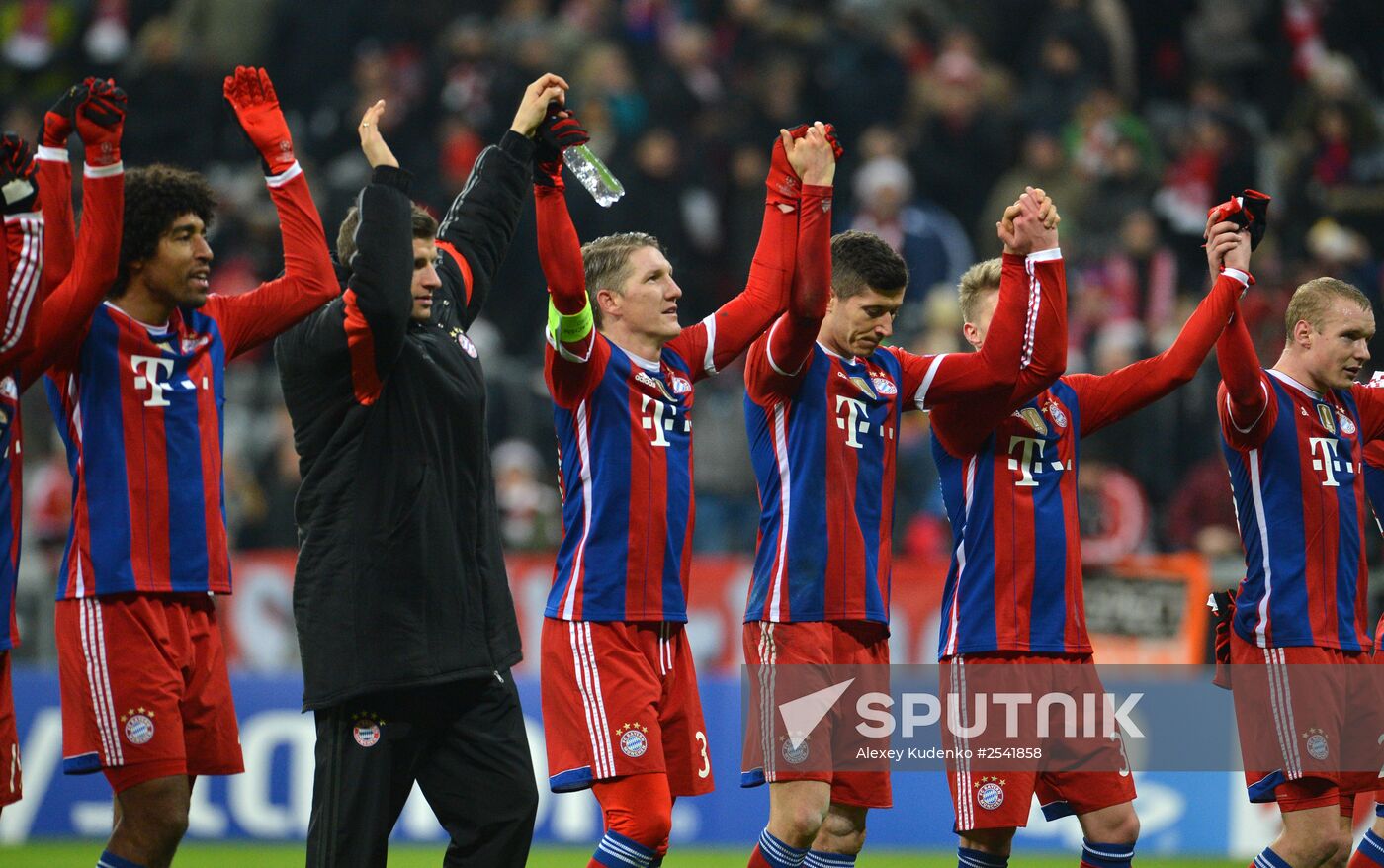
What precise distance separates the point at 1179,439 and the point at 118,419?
8.33m

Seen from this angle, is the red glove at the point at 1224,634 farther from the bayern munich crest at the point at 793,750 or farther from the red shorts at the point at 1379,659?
the bayern munich crest at the point at 793,750

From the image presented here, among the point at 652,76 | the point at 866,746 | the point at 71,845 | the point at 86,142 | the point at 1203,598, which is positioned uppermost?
the point at 652,76

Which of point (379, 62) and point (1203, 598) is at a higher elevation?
point (379, 62)

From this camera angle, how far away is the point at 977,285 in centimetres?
694

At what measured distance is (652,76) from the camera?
589 inches

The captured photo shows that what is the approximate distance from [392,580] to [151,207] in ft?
5.28

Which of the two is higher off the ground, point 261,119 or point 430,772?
point 261,119

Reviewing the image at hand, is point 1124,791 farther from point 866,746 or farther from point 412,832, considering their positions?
point 412,832

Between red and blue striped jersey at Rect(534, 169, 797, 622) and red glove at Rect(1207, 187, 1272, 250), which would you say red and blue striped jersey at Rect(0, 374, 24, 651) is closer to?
red and blue striped jersey at Rect(534, 169, 797, 622)

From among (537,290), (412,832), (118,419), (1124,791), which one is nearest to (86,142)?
(118,419)

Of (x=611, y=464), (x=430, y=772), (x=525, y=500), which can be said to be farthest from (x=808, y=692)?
(x=525, y=500)

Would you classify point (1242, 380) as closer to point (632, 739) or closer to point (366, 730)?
point (632, 739)

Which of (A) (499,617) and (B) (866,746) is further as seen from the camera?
(B) (866,746)

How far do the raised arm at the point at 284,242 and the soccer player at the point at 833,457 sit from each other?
62.9 inches
